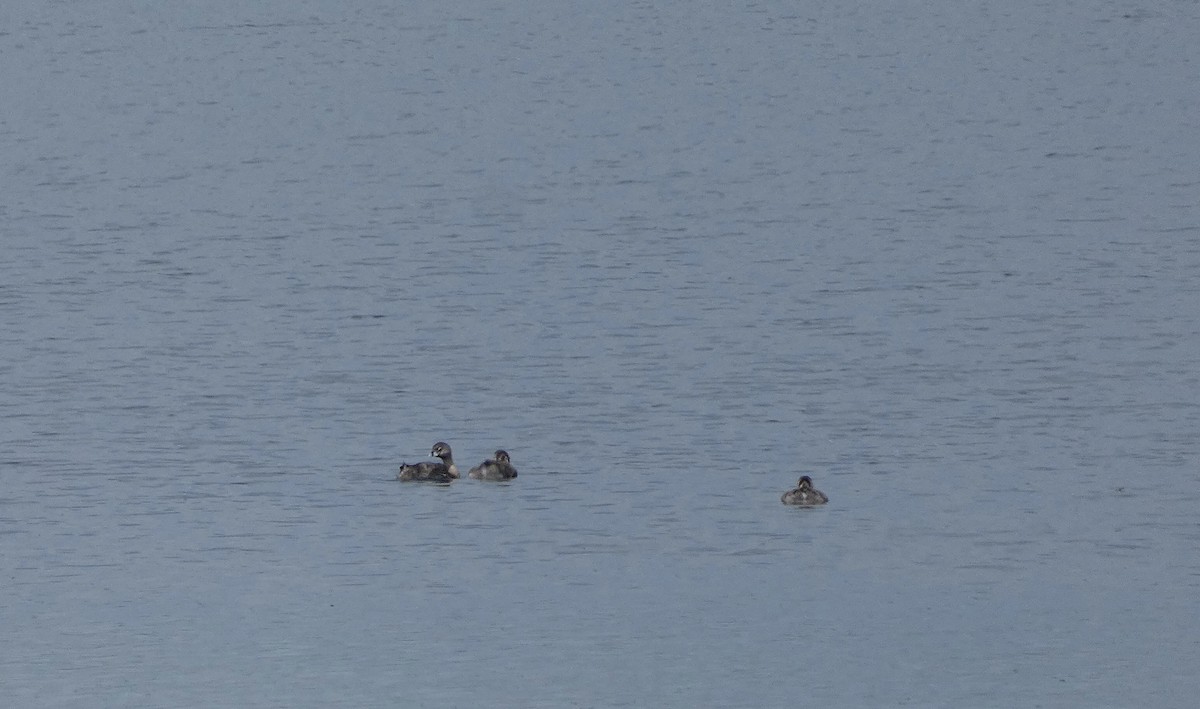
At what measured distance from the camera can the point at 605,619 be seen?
15.4m

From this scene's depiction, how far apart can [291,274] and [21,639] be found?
12.8 meters

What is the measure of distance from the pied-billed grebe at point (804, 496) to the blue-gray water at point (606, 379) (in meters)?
0.13

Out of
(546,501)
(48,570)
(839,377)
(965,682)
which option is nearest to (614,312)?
(839,377)

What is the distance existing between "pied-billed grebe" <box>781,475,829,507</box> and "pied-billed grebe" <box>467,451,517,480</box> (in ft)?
7.41

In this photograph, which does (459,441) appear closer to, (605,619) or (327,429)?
(327,429)

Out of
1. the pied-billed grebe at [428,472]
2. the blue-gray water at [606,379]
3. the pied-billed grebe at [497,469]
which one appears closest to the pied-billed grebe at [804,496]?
the blue-gray water at [606,379]

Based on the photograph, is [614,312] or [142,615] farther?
[614,312]

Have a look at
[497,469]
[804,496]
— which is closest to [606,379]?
[497,469]

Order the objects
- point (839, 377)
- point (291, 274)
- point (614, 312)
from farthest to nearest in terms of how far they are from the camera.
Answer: point (291, 274) → point (614, 312) → point (839, 377)

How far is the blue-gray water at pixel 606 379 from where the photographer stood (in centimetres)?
1490

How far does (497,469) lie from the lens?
19156 millimetres

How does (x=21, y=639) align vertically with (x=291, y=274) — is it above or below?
below

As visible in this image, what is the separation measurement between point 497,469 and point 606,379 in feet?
11.3

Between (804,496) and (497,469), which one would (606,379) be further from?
(804,496)
